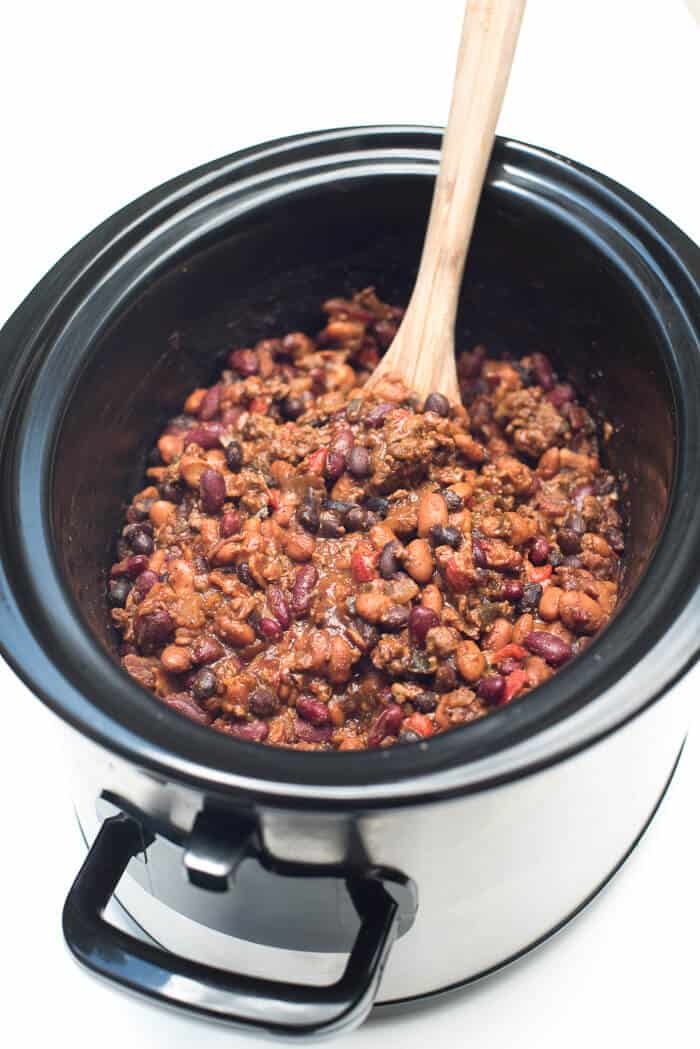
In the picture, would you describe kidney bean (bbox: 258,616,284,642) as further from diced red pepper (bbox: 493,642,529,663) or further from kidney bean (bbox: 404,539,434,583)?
diced red pepper (bbox: 493,642,529,663)

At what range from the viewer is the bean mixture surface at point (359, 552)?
78.0 inches

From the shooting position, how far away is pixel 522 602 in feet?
6.92

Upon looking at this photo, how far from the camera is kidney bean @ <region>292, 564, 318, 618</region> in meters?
2.06

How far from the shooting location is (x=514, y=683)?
6.34 feet

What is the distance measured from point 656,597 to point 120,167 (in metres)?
2.29

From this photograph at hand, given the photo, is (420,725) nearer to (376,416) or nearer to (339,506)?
(339,506)

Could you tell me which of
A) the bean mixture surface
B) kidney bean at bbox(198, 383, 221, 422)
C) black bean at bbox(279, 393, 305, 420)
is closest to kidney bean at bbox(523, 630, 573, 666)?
the bean mixture surface

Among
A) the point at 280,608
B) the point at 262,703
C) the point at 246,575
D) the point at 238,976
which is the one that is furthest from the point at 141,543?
the point at 238,976

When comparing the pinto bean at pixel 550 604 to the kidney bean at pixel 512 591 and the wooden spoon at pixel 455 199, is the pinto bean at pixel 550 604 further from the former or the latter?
the wooden spoon at pixel 455 199

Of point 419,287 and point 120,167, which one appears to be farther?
point 120,167

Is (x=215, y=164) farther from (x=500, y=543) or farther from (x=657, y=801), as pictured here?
(x=657, y=801)

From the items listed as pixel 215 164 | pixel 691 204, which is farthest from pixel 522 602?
pixel 691 204

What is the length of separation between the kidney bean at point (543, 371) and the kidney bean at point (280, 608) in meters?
0.76

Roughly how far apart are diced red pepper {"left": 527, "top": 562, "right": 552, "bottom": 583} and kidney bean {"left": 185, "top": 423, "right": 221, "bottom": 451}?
0.67 m
